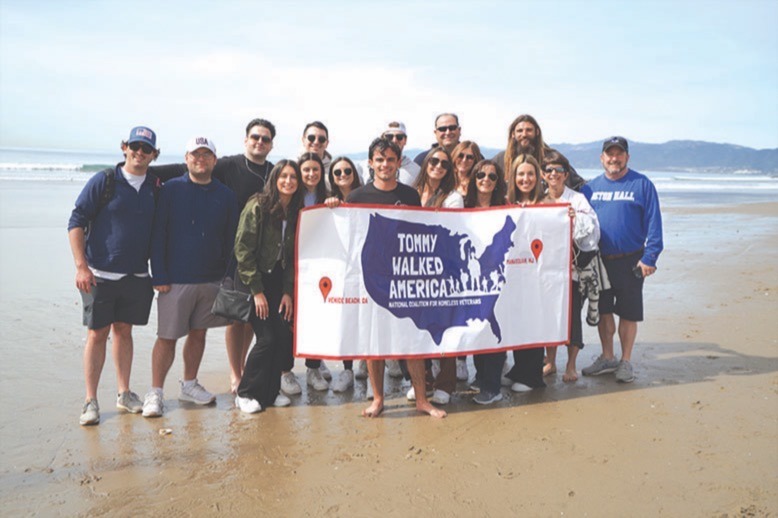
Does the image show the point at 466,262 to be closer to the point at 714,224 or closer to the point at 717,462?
the point at 717,462

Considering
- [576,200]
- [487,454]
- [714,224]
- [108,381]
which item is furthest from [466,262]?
[714,224]

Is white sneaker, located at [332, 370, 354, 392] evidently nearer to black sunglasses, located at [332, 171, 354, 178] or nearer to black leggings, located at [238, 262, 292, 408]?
black leggings, located at [238, 262, 292, 408]

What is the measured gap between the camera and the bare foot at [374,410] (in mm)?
4906

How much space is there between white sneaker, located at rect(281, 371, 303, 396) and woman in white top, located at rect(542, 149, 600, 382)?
250 centimetres

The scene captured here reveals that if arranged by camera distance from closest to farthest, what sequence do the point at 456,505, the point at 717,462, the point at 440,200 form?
the point at 456,505 → the point at 717,462 → the point at 440,200

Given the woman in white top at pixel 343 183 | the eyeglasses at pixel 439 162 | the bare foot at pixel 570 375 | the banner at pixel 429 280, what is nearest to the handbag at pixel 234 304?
the banner at pixel 429 280

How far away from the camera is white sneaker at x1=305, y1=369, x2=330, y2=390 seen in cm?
561

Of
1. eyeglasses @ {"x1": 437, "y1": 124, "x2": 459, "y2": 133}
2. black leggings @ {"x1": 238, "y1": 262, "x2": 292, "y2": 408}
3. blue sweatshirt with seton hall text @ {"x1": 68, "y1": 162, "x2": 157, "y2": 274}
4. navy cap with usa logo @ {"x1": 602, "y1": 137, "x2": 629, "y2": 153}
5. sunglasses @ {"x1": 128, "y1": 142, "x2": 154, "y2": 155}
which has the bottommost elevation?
black leggings @ {"x1": 238, "y1": 262, "x2": 292, "y2": 408}

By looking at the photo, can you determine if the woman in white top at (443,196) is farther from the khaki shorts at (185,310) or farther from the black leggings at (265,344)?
the khaki shorts at (185,310)

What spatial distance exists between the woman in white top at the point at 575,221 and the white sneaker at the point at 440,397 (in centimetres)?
129

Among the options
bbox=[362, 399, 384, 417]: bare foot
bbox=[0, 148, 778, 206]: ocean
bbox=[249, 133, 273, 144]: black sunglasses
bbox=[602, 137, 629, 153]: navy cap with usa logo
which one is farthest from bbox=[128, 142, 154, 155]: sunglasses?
bbox=[0, 148, 778, 206]: ocean

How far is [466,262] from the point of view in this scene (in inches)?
207

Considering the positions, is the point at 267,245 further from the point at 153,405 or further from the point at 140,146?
the point at 153,405

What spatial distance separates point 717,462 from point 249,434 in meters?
3.22
